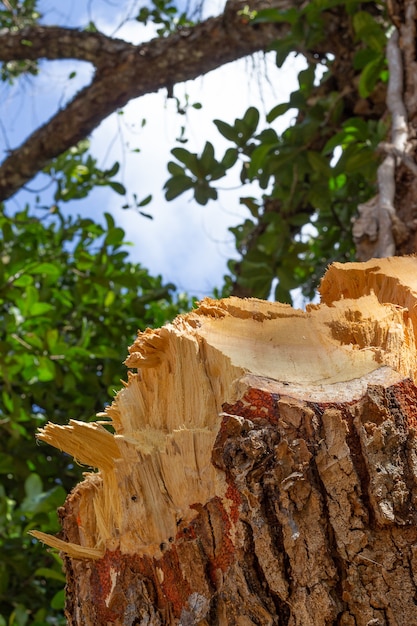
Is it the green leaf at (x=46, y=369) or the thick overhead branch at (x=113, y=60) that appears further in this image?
the thick overhead branch at (x=113, y=60)

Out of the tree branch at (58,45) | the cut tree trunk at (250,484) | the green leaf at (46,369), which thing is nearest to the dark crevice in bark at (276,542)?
the cut tree trunk at (250,484)

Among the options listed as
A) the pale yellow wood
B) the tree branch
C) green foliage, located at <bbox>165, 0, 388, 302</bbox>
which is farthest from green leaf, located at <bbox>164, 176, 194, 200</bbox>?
the pale yellow wood

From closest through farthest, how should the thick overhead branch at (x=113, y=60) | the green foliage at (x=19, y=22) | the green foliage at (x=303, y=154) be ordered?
the green foliage at (x=303, y=154) → the thick overhead branch at (x=113, y=60) → the green foliage at (x=19, y=22)

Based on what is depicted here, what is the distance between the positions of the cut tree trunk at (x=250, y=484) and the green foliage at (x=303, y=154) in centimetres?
120

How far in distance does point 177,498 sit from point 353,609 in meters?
0.18

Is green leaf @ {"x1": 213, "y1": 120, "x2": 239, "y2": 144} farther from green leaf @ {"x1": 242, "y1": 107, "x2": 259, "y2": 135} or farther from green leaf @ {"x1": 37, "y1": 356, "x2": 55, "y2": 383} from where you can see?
green leaf @ {"x1": 37, "y1": 356, "x2": 55, "y2": 383}

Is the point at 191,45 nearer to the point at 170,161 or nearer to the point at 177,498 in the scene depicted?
the point at 170,161

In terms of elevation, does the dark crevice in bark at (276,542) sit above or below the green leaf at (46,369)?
below

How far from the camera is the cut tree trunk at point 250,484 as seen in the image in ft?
1.83


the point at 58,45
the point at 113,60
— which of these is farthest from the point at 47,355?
the point at 58,45

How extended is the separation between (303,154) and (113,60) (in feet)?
3.04

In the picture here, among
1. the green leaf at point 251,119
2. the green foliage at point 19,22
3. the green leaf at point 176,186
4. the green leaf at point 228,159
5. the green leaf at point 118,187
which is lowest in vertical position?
the green leaf at point 176,186

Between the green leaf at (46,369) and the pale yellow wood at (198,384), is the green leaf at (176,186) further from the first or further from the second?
the pale yellow wood at (198,384)

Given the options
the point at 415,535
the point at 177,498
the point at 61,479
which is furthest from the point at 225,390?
the point at 61,479
